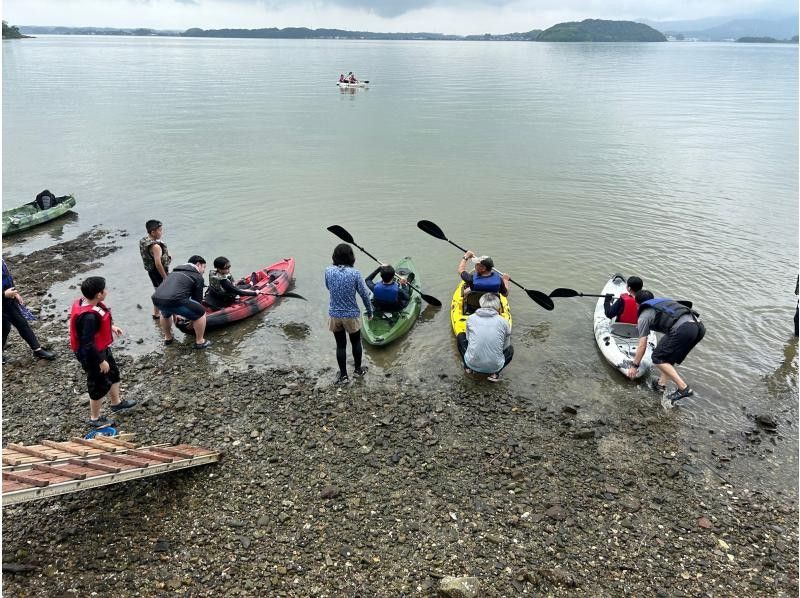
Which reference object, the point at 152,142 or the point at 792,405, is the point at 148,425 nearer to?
the point at 792,405

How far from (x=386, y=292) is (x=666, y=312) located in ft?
16.4

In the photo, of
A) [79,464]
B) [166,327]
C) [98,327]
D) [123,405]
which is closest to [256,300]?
[166,327]

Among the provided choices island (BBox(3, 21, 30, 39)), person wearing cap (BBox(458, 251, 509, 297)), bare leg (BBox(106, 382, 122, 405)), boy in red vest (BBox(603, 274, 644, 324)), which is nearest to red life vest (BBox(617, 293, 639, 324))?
boy in red vest (BBox(603, 274, 644, 324))

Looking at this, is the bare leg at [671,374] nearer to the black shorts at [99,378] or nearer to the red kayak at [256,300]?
the red kayak at [256,300]

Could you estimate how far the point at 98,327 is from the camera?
21.9ft

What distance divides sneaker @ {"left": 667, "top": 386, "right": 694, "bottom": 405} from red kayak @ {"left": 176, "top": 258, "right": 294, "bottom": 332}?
8053mm

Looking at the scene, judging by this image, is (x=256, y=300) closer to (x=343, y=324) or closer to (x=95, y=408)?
(x=343, y=324)

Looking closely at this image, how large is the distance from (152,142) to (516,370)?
2692 cm

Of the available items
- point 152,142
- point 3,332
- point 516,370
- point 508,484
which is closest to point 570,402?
point 516,370

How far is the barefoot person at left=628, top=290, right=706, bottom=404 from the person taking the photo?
25.3ft

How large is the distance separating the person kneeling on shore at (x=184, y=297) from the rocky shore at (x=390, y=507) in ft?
4.51

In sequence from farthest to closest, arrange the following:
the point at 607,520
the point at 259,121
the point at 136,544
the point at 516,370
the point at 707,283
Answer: the point at 259,121, the point at 707,283, the point at 516,370, the point at 607,520, the point at 136,544

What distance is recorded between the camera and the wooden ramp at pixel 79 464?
454cm

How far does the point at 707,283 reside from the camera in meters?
12.7
